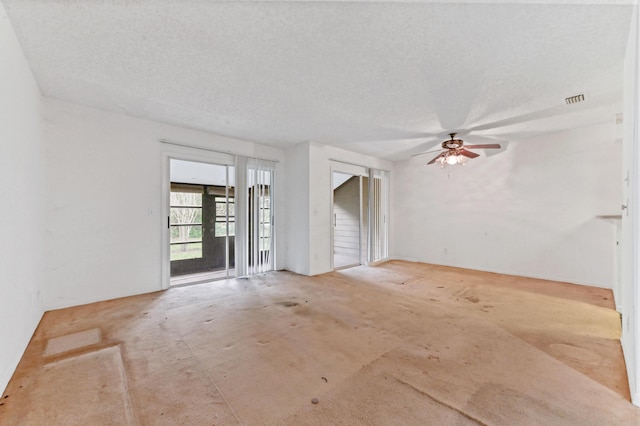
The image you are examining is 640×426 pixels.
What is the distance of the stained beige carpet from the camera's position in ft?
5.12

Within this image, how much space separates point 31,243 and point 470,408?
400cm

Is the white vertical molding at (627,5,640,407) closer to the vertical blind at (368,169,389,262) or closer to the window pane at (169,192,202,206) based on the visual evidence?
the vertical blind at (368,169,389,262)

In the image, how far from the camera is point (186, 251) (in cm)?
701

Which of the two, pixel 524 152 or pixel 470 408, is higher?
pixel 524 152

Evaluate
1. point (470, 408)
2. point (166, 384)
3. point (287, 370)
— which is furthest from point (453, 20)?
point (166, 384)

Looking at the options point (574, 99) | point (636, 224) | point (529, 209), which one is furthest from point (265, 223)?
point (529, 209)

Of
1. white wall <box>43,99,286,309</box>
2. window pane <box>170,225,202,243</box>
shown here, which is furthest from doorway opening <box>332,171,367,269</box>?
white wall <box>43,99,286,309</box>

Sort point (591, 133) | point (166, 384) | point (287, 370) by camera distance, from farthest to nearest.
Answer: point (591, 133), point (287, 370), point (166, 384)

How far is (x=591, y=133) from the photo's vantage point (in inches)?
168

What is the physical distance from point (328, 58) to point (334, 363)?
2.63m

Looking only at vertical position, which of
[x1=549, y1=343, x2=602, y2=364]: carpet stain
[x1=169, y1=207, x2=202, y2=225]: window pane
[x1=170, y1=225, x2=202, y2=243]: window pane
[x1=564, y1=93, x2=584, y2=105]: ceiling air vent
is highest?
[x1=564, y1=93, x2=584, y2=105]: ceiling air vent

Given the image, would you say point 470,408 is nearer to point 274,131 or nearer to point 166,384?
point 166,384

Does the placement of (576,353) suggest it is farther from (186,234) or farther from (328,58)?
(186,234)

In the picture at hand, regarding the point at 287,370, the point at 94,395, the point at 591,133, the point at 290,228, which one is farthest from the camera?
the point at 290,228
